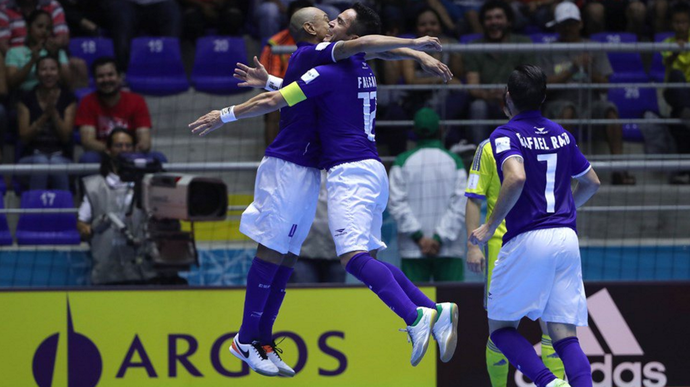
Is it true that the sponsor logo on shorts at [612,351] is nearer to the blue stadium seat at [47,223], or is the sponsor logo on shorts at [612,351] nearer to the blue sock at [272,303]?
the blue sock at [272,303]

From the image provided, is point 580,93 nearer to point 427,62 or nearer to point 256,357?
point 427,62

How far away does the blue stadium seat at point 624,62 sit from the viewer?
10727 mm

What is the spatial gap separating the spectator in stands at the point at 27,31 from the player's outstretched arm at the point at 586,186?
5857 millimetres

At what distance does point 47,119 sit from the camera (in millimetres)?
9688

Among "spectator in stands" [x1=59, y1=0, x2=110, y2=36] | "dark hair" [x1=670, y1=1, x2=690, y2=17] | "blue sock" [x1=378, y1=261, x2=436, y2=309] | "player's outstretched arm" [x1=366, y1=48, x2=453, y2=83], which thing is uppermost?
"dark hair" [x1=670, y1=1, x2=690, y2=17]

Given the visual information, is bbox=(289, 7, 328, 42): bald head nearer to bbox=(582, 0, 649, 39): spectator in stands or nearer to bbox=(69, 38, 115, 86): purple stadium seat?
bbox=(69, 38, 115, 86): purple stadium seat

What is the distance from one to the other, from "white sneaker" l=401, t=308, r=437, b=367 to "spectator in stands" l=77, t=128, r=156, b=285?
2923 mm

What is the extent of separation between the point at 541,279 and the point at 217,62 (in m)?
5.95

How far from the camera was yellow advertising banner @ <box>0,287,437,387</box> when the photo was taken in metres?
7.84

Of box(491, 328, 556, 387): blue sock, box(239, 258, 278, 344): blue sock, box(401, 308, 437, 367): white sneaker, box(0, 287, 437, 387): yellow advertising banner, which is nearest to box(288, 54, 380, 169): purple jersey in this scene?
box(239, 258, 278, 344): blue sock

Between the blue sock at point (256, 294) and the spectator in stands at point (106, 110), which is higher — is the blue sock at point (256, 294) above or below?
below

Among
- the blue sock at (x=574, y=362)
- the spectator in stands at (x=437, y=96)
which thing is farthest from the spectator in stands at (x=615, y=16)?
the blue sock at (x=574, y=362)

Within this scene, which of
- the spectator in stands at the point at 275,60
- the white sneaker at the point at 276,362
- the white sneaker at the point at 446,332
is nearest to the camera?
the white sneaker at the point at 446,332

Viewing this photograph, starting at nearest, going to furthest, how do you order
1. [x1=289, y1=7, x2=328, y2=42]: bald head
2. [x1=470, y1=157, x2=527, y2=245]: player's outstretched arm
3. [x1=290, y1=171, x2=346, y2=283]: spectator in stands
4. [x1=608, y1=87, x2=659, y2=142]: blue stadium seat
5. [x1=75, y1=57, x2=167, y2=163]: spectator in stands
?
[x1=470, y1=157, x2=527, y2=245]: player's outstretched arm
[x1=289, y1=7, x2=328, y2=42]: bald head
[x1=290, y1=171, x2=346, y2=283]: spectator in stands
[x1=75, y1=57, x2=167, y2=163]: spectator in stands
[x1=608, y1=87, x2=659, y2=142]: blue stadium seat
